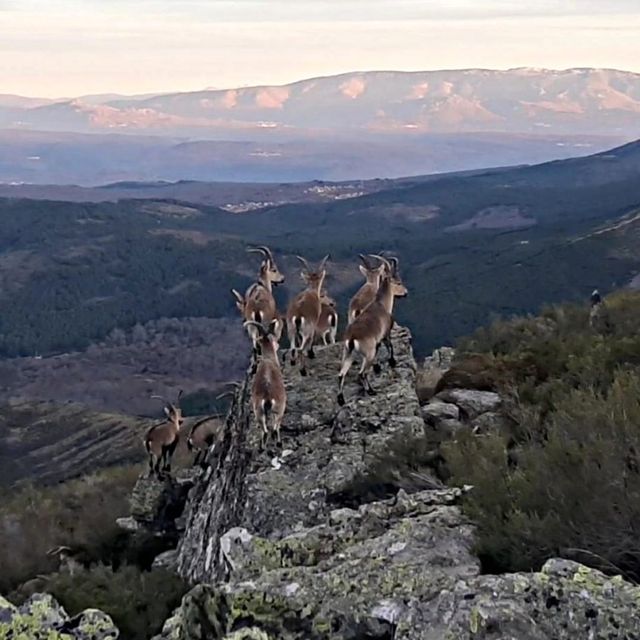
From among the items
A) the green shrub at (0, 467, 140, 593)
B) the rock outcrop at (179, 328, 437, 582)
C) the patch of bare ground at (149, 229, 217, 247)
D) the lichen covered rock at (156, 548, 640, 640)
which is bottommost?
the patch of bare ground at (149, 229, 217, 247)

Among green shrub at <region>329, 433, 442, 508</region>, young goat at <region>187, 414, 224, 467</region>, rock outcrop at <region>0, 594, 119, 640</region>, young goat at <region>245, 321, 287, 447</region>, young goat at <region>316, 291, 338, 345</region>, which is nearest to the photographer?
rock outcrop at <region>0, 594, 119, 640</region>

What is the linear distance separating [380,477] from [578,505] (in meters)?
3.52

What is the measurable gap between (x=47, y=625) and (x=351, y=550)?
2.07 m

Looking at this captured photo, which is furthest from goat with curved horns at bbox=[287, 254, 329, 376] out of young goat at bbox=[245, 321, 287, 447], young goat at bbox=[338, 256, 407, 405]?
young goat at bbox=[245, 321, 287, 447]

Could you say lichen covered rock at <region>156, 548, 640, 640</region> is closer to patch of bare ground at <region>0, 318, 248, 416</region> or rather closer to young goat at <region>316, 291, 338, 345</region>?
young goat at <region>316, 291, 338, 345</region>

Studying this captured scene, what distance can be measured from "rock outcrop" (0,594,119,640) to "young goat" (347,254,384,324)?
280 inches

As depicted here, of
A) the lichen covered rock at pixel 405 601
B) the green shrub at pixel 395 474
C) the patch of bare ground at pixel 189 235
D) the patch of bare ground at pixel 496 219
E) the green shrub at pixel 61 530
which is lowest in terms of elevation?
the patch of bare ground at pixel 189 235

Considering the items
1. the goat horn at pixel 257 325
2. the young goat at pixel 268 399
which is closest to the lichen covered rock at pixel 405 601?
the young goat at pixel 268 399

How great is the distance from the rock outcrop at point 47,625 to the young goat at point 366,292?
7.12 metres

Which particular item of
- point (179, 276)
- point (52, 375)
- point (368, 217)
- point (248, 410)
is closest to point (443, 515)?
point (248, 410)

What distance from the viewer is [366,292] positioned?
14.6 metres

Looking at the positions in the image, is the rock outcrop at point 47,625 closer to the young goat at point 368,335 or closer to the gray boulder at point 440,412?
the young goat at point 368,335

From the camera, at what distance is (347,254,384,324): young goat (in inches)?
555

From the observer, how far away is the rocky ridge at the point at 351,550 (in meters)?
5.29
